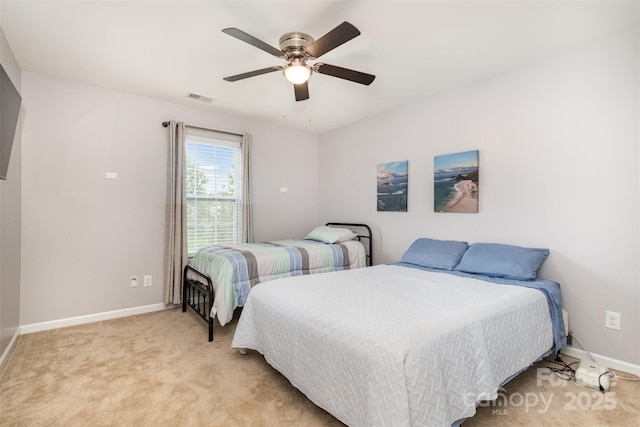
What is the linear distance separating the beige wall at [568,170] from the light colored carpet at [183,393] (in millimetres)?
659

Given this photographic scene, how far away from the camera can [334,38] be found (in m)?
1.91

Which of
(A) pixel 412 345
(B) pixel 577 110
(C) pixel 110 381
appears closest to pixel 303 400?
(A) pixel 412 345

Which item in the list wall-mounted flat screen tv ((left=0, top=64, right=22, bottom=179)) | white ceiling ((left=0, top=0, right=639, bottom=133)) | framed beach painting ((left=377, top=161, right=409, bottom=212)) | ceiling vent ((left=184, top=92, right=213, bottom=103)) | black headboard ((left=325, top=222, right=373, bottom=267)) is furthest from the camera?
black headboard ((left=325, top=222, right=373, bottom=267))

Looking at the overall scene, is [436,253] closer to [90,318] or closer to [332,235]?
[332,235]

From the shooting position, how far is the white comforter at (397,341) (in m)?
1.35

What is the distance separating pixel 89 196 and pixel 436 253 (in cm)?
362

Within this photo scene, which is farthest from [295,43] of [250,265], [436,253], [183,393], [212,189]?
[183,393]

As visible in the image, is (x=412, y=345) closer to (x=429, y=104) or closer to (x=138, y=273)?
(x=429, y=104)

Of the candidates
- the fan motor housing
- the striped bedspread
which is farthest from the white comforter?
the fan motor housing

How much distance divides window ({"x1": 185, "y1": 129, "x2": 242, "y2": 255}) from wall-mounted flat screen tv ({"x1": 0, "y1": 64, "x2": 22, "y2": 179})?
1654 mm

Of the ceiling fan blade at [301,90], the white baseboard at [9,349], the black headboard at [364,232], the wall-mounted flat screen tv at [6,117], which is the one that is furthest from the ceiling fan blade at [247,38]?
the white baseboard at [9,349]

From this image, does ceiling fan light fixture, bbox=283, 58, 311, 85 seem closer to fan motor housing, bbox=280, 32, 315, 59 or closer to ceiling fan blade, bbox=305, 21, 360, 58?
fan motor housing, bbox=280, 32, 315, 59

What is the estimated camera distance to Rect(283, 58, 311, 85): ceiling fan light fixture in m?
2.29

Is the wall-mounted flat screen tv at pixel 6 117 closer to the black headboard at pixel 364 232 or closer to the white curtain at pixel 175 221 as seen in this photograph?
the white curtain at pixel 175 221
